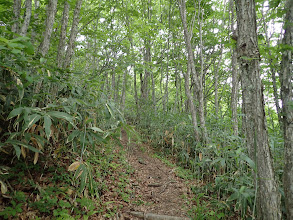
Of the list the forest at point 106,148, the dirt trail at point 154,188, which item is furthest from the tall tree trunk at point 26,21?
the dirt trail at point 154,188

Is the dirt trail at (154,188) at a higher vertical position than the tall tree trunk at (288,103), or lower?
lower

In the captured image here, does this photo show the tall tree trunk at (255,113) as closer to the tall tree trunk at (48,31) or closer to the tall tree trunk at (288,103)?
the tall tree trunk at (288,103)

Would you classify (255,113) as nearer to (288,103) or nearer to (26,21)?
(288,103)

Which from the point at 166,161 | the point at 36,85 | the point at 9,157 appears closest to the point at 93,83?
the point at 36,85

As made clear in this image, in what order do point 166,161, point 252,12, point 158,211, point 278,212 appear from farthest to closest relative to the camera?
point 166,161 < point 158,211 < point 252,12 < point 278,212

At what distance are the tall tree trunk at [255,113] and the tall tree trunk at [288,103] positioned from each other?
1.02ft

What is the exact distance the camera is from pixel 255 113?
1.79 meters

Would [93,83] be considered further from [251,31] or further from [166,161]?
[166,161]

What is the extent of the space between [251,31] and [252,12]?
8.5 inches

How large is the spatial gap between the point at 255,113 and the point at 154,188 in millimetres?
2644

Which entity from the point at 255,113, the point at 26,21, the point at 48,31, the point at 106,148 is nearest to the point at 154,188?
the point at 106,148

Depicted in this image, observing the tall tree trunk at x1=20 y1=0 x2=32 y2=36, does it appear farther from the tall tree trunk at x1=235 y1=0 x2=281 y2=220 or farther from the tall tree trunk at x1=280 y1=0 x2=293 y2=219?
the tall tree trunk at x1=280 y1=0 x2=293 y2=219

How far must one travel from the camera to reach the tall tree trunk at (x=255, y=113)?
1.74 metres

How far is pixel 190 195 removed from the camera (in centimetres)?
346
